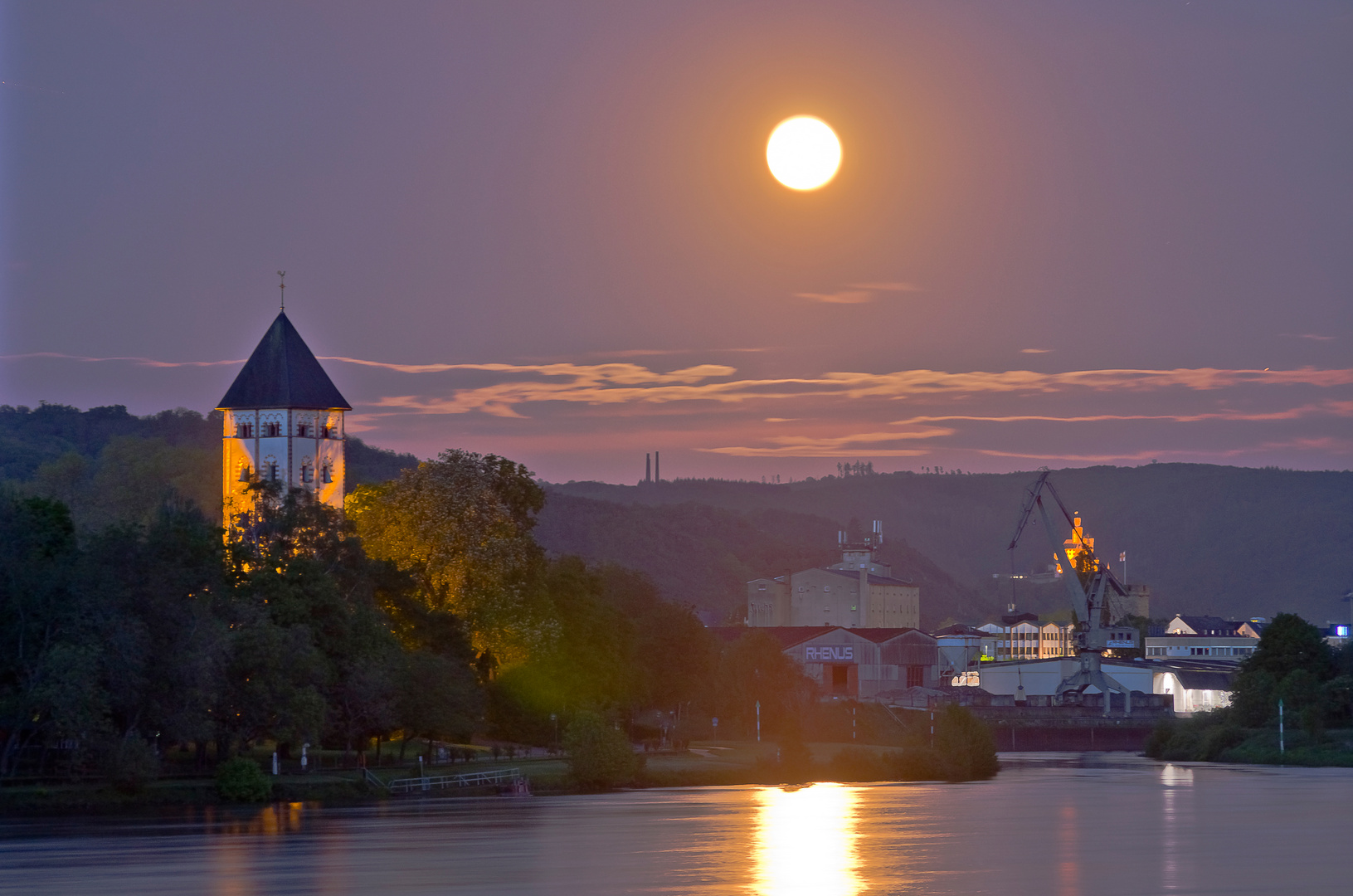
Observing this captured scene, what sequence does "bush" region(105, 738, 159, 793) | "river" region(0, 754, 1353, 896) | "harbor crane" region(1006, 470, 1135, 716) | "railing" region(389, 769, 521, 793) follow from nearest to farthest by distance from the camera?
"river" region(0, 754, 1353, 896) → "bush" region(105, 738, 159, 793) → "railing" region(389, 769, 521, 793) → "harbor crane" region(1006, 470, 1135, 716)

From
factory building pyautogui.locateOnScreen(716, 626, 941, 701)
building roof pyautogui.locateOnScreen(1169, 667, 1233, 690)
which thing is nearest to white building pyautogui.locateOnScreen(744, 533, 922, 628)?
factory building pyautogui.locateOnScreen(716, 626, 941, 701)

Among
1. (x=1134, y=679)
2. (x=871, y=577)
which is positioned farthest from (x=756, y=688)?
(x=871, y=577)

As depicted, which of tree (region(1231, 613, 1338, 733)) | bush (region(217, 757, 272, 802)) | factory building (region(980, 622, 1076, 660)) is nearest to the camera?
bush (region(217, 757, 272, 802))

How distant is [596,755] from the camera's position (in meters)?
67.3

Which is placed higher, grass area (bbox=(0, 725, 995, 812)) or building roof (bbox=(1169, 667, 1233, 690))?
building roof (bbox=(1169, 667, 1233, 690))

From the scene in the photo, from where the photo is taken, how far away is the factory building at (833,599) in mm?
171500

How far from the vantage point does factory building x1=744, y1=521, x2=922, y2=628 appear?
563ft

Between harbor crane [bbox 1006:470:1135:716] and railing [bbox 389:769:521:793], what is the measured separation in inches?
2881

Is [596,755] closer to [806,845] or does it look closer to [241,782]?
[241,782]

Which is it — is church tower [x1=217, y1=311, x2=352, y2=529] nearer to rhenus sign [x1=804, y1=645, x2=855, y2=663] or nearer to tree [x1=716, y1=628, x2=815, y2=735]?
tree [x1=716, y1=628, x2=815, y2=735]

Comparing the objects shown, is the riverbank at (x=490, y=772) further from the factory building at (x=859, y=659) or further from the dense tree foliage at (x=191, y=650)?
the factory building at (x=859, y=659)

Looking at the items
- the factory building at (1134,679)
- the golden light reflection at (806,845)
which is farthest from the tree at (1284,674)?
the golden light reflection at (806,845)

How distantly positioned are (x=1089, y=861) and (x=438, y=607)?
37305 mm

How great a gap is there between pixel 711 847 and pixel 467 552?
31.4 meters
